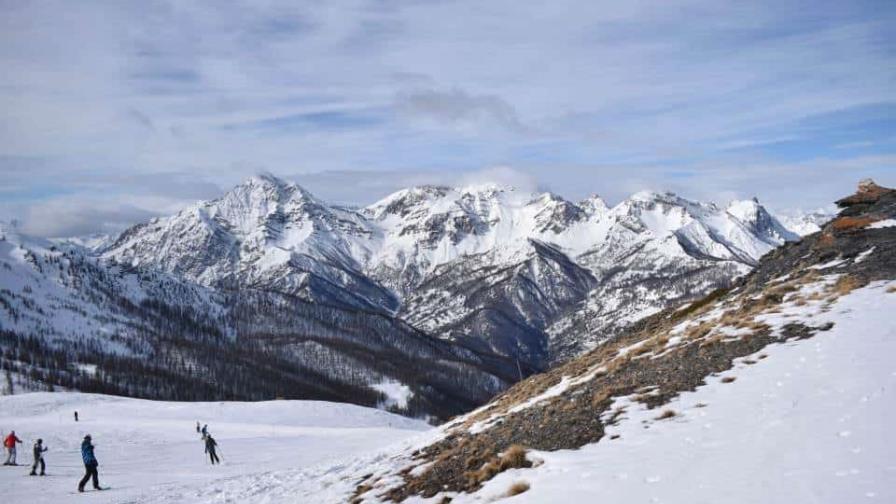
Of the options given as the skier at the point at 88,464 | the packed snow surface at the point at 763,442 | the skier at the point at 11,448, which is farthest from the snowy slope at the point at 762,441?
the skier at the point at 11,448

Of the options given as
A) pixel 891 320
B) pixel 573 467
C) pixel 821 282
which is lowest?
pixel 573 467

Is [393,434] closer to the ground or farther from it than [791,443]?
closer to the ground

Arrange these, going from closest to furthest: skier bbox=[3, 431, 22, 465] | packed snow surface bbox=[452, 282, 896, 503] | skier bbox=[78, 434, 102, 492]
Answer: packed snow surface bbox=[452, 282, 896, 503] → skier bbox=[78, 434, 102, 492] → skier bbox=[3, 431, 22, 465]

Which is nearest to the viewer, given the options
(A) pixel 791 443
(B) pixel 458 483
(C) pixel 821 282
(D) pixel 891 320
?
(A) pixel 791 443

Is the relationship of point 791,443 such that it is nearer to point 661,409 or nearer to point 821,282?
point 661,409

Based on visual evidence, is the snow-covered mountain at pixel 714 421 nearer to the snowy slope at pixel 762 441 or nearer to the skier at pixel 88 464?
the snowy slope at pixel 762 441

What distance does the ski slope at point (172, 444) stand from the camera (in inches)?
1110

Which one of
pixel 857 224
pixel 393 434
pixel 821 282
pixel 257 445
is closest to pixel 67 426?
pixel 257 445

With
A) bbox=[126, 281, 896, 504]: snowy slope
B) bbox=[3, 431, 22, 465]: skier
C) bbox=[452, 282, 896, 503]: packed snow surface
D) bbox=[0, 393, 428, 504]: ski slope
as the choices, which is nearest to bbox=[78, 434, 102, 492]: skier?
bbox=[0, 393, 428, 504]: ski slope

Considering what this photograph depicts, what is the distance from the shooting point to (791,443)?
1219 cm

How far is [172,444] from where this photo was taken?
155 feet

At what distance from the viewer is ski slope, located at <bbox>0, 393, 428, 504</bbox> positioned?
92.5 feet

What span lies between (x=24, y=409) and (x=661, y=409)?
78822 mm

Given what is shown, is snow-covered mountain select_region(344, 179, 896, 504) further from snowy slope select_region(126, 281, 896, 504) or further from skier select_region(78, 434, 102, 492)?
skier select_region(78, 434, 102, 492)
